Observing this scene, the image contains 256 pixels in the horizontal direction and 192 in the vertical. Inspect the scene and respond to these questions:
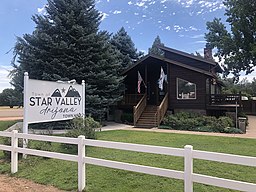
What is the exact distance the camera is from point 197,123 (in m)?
17.2

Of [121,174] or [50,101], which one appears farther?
[50,101]

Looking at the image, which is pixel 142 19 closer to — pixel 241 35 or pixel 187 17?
pixel 187 17

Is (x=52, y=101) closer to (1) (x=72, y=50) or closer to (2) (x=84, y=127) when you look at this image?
(2) (x=84, y=127)

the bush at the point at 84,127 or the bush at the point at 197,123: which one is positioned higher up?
the bush at the point at 84,127

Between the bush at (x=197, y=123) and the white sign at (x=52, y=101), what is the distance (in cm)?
844

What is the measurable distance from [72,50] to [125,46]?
9.92 metres

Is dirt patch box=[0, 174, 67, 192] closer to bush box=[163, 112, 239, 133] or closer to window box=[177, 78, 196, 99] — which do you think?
bush box=[163, 112, 239, 133]

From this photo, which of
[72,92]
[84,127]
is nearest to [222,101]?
[72,92]

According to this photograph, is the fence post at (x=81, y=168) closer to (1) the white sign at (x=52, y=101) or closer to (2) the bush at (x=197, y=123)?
(1) the white sign at (x=52, y=101)

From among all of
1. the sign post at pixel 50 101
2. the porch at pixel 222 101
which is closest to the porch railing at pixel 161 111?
the porch at pixel 222 101

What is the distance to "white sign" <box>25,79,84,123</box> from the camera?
8.43 metres

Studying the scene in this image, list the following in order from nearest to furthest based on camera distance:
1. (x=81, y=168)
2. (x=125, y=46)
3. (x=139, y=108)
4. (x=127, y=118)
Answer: (x=81, y=168) < (x=139, y=108) < (x=127, y=118) < (x=125, y=46)

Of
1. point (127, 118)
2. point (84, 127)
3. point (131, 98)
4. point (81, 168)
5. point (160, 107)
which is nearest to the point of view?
point (81, 168)

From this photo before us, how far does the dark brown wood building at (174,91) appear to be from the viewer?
64.4ft
